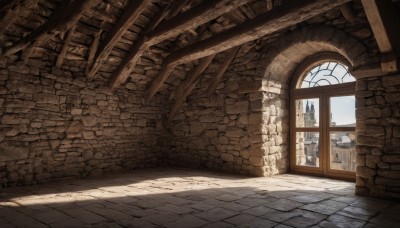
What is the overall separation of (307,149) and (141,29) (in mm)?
3745

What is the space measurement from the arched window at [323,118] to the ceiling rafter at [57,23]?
12.5ft

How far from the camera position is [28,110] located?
13.8ft

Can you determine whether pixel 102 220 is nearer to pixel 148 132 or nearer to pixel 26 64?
pixel 26 64

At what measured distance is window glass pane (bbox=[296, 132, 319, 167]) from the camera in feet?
15.9

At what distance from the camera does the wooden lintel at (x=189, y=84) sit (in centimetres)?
514

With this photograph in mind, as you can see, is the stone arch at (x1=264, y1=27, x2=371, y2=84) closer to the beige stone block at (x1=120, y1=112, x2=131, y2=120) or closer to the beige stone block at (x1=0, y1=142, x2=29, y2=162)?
the beige stone block at (x1=120, y1=112, x2=131, y2=120)

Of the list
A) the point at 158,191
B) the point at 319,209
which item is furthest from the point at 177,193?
the point at 319,209

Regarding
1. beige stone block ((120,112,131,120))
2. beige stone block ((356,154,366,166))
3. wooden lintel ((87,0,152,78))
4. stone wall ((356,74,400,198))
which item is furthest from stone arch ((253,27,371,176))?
beige stone block ((120,112,131,120))

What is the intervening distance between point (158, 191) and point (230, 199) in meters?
1.05

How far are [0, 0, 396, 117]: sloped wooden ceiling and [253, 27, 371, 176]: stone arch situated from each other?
242 mm

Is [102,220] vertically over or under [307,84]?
under

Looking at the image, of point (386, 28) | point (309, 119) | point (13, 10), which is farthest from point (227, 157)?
point (13, 10)

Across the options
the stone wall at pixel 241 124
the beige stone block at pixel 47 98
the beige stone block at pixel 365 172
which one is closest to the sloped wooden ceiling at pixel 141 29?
the stone wall at pixel 241 124

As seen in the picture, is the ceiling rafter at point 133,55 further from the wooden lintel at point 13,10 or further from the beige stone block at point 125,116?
the wooden lintel at point 13,10
